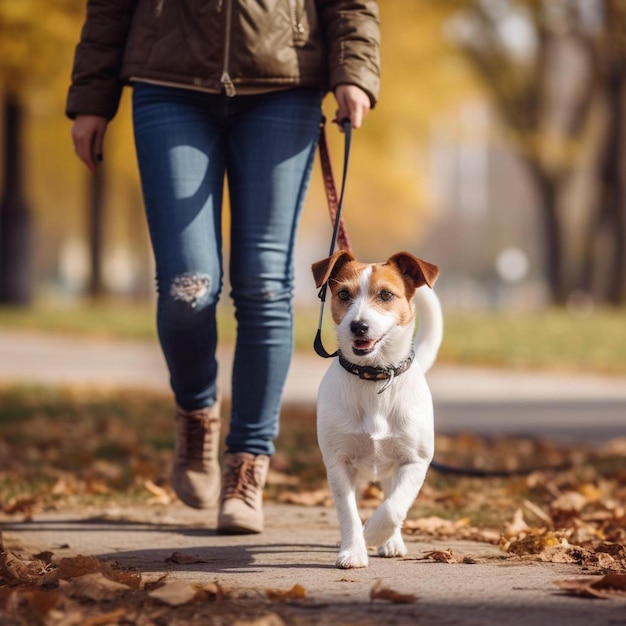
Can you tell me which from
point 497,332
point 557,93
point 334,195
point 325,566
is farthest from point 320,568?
point 557,93

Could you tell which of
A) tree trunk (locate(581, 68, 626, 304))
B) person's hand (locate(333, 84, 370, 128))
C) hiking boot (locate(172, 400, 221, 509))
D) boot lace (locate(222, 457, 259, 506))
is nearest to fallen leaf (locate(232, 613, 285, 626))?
boot lace (locate(222, 457, 259, 506))

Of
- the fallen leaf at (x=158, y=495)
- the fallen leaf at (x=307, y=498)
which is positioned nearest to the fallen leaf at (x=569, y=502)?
the fallen leaf at (x=307, y=498)

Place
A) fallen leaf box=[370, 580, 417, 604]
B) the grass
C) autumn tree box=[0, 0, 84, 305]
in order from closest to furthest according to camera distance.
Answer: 1. fallen leaf box=[370, 580, 417, 604]
2. the grass
3. autumn tree box=[0, 0, 84, 305]

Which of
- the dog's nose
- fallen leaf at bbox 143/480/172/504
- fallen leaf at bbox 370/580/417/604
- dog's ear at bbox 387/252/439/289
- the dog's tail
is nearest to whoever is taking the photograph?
fallen leaf at bbox 370/580/417/604

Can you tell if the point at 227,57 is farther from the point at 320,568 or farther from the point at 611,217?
the point at 611,217

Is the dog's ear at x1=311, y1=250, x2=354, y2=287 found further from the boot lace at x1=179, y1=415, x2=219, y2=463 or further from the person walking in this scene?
the boot lace at x1=179, y1=415, x2=219, y2=463

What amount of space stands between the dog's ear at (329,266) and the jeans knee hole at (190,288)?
68 centimetres

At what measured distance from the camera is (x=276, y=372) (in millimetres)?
4418

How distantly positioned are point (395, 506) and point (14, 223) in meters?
18.7

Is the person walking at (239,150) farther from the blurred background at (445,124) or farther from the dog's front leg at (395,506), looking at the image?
the blurred background at (445,124)

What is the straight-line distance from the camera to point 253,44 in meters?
4.27

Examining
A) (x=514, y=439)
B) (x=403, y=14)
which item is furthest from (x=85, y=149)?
(x=403, y=14)

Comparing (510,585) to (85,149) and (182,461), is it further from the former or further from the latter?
(85,149)

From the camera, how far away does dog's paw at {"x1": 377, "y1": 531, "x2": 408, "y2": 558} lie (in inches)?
148
